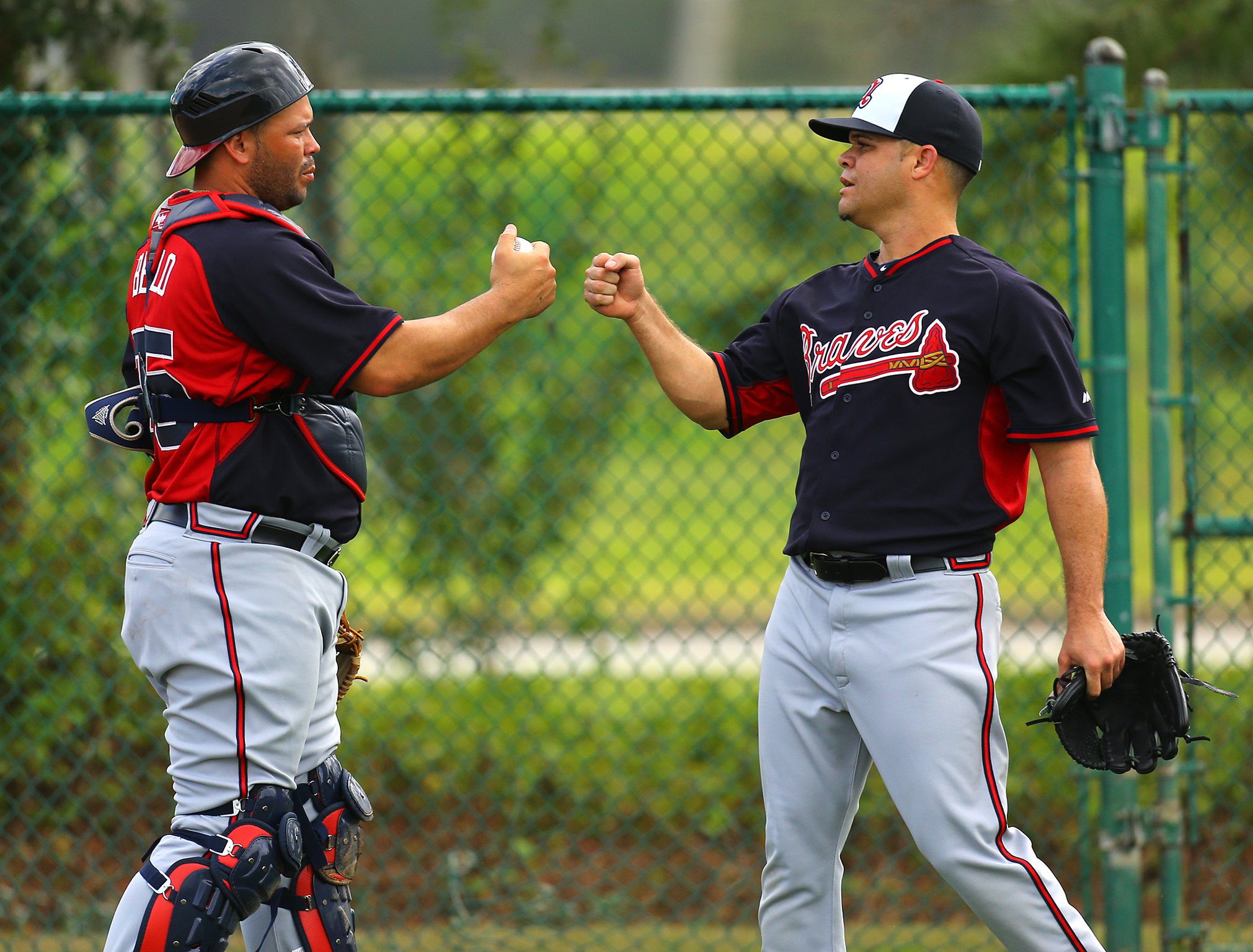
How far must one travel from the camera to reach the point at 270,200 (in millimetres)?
2666

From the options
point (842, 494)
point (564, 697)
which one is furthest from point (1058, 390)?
point (564, 697)

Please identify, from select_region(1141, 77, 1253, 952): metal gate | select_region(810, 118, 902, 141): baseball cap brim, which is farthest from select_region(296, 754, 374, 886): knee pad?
select_region(1141, 77, 1253, 952): metal gate

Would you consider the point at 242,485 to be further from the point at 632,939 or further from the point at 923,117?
the point at 632,939

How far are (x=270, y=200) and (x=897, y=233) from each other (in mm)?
1347

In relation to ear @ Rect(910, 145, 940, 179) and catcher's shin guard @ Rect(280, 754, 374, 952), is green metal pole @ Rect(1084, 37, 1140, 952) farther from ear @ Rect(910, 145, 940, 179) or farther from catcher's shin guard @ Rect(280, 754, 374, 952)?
catcher's shin guard @ Rect(280, 754, 374, 952)

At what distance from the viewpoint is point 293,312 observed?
7.98 ft

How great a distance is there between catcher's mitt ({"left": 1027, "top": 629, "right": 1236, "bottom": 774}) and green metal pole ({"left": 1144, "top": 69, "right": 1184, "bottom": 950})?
2.53ft

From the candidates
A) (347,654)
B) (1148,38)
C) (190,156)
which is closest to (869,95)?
(190,156)

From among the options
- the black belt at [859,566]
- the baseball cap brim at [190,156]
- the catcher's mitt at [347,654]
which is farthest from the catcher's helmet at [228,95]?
the black belt at [859,566]

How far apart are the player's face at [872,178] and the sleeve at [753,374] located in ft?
0.93

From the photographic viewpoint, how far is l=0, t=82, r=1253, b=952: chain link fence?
3977 millimetres

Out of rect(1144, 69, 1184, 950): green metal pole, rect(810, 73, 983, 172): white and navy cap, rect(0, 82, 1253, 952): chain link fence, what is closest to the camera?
rect(810, 73, 983, 172): white and navy cap

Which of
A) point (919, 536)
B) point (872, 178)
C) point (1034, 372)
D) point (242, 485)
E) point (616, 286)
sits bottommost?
point (919, 536)

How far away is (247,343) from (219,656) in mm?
611
